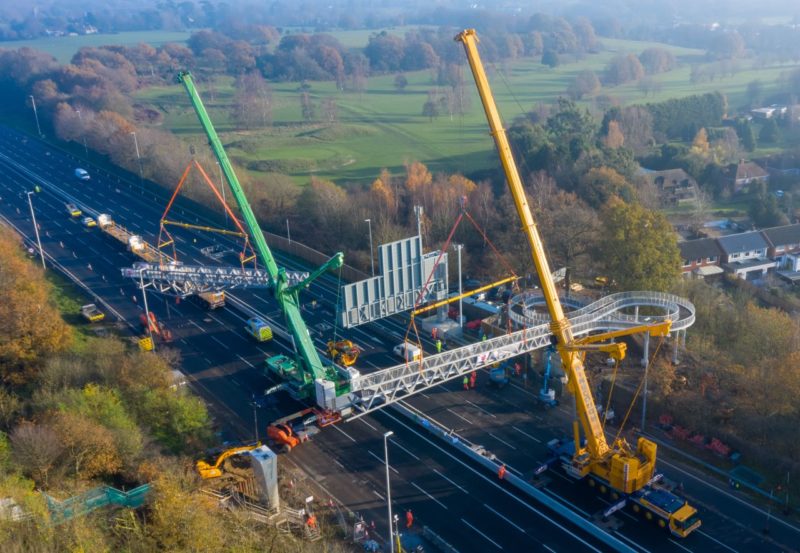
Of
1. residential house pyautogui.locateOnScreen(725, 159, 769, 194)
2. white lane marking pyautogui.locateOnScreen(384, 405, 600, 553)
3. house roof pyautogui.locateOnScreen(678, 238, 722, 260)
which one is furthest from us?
residential house pyautogui.locateOnScreen(725, 159, 769, 194)

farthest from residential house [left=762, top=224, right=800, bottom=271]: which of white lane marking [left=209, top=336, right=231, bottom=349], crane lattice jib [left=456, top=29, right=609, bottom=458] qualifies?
white lane marking [left=209, top=336, right=231, bottom=349]

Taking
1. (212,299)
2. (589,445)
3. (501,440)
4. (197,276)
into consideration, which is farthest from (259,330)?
(589,445)

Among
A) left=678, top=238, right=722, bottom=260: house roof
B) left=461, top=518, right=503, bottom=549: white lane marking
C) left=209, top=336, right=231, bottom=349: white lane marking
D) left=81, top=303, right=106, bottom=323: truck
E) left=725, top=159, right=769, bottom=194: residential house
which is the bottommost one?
left=461, top=518, right=503, bottom=549: white lane marking

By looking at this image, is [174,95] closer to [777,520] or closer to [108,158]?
[108,158]

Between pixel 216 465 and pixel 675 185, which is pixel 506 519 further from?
pixel 675 185

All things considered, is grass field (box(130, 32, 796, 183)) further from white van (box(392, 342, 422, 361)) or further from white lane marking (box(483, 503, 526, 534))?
white lane marking (box(483, 503, 526, 534))

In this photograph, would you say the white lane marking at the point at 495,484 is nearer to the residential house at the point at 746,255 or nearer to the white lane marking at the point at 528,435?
the white lane marking at the point at 528,435

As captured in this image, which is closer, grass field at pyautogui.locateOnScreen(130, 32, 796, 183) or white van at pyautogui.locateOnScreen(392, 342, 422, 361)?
white van at pyautogui.locateOnScreen(392, 342, 422, 361)

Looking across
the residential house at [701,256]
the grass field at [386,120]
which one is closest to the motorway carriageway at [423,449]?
the residential house at [701,256]
